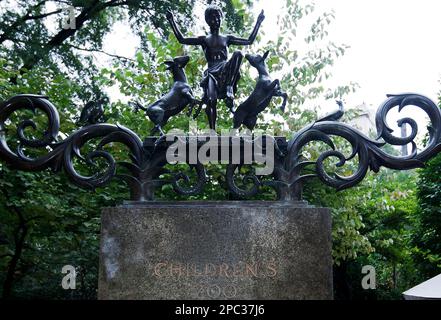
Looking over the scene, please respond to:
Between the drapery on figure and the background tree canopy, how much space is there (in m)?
5.70

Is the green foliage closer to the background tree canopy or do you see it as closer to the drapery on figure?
the background tree canopy

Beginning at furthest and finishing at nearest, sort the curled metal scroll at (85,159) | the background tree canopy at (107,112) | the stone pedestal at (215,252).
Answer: the background tree canopy at (107,112)
the curled metal scroll at (85,159)
the stone pedestal at (215,252)

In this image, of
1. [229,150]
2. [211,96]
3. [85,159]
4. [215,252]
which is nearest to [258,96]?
[211,96]

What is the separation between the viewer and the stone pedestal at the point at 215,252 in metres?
5.01

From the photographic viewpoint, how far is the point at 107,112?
515 inches

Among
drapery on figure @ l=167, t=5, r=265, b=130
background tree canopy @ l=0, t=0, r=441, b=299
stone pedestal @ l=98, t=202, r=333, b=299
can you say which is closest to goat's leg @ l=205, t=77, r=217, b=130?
drapery on figure @ l=167, t=5, r=265, b=130

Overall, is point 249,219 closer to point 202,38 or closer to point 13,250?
point 202,38

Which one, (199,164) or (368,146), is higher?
(368,146)

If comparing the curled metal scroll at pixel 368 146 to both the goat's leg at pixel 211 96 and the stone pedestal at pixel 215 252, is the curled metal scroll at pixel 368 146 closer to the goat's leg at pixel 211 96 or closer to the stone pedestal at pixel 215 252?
the stone pedestal at pixel 215 252

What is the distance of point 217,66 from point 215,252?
6.70 ft

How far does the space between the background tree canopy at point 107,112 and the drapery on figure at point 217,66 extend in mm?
5703

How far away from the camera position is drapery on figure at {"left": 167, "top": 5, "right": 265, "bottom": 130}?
584 centimetres

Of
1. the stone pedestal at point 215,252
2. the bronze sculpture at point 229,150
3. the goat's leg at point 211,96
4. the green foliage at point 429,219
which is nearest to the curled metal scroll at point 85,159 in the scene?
the bronze sculpture at point 229,150

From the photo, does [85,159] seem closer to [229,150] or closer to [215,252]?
[229,150]
